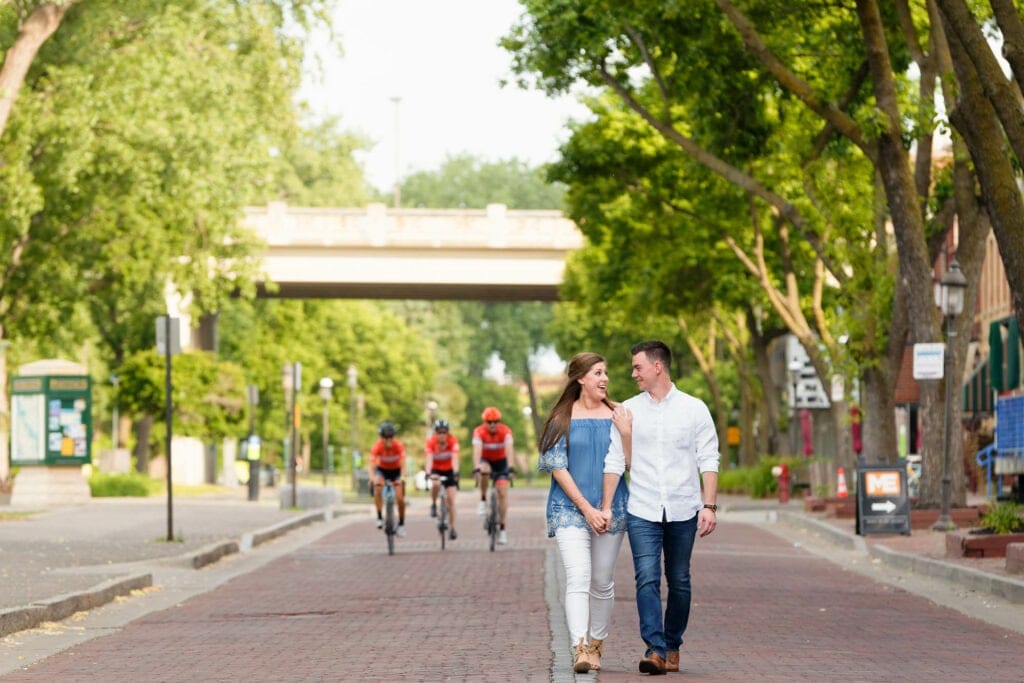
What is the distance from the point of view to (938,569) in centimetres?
2158

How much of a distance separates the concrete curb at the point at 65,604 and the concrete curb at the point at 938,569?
7702 millimetres

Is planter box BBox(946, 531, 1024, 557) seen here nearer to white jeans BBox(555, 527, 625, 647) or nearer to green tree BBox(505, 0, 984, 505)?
green tree BBox(505, 0, 984, 505)

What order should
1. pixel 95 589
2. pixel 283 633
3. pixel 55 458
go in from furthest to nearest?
pixel 55 458 → pixel 95 589 → pixel 283 633

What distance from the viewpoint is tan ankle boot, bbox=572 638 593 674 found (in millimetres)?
11531

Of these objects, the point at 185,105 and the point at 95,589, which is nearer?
the point at 95,589

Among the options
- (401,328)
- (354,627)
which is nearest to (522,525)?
(354,627)

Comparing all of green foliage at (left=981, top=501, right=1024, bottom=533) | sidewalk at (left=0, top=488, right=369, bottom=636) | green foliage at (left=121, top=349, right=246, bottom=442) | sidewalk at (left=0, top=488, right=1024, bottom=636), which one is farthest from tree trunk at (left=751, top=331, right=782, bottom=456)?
green foliage at (left=981, top=501, right=1024, bottom=533)

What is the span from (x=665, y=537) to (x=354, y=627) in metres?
4.30

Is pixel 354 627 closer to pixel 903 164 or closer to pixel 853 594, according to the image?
pixel 853 594

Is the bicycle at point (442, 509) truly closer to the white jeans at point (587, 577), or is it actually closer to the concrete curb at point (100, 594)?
the concrete curb at point (100, 594)

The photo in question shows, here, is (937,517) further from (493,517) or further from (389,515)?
(389,515)

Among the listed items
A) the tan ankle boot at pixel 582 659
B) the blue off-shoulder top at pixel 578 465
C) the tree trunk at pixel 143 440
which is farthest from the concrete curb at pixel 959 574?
the tree trunk at pixel 143 440

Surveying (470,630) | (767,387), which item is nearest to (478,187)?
(767,387)

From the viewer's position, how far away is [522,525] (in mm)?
35562
